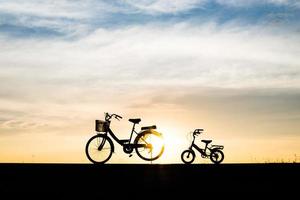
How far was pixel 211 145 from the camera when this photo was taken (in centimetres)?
2598

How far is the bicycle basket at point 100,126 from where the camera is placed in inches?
664
